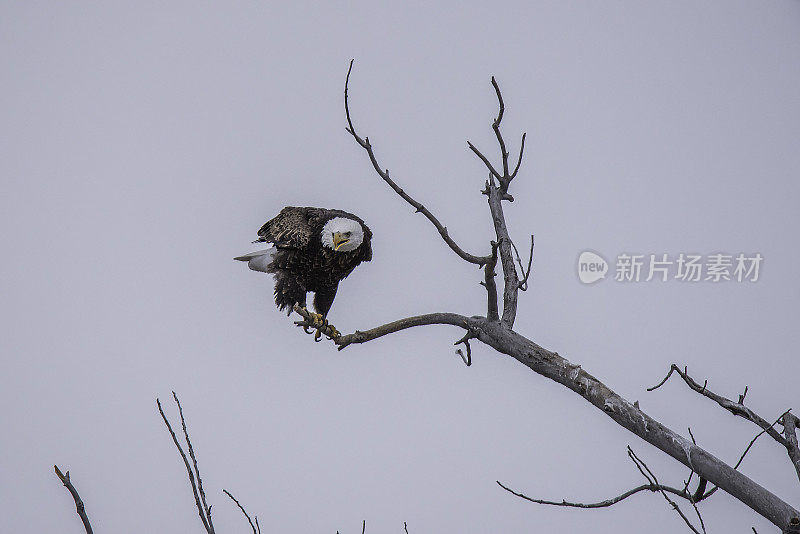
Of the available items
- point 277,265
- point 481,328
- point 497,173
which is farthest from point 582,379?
point 277,265

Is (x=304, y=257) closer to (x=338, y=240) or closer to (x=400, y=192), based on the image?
(x=338, y=240)

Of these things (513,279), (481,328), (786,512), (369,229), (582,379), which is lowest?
(786,512)

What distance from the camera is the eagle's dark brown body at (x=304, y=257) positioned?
5789mm

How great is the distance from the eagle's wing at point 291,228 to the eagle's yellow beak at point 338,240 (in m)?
0.22

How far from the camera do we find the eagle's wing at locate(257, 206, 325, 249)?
Answer: 5.77m

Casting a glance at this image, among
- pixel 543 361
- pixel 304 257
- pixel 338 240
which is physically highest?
pixel 338 240

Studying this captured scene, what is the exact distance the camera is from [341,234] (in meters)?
5.70

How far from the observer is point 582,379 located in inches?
113

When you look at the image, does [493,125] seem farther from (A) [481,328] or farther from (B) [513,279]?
(A) [481,328]

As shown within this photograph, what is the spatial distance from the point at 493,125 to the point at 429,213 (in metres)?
0.51

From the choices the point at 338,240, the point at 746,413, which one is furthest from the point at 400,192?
the point at 338,240

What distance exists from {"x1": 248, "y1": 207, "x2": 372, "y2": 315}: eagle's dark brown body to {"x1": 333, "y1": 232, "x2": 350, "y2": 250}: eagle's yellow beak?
0.43 ft

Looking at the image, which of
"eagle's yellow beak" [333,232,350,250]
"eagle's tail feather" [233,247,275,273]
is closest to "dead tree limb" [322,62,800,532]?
"eagle's yellow beak" [333,232,350,250]

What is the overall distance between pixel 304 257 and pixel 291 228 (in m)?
0.26
